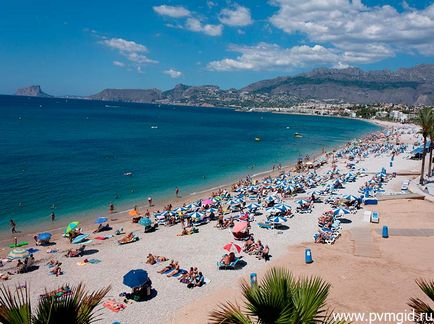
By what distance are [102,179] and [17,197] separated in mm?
9988

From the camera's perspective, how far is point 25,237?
2373 cm

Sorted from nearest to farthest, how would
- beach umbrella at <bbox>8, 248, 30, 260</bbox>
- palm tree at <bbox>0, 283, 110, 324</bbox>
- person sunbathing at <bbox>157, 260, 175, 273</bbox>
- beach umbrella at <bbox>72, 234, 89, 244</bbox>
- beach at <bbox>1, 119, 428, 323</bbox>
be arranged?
1. palm tree at <bbox>0, 283, 110, 324</bbox>
2. beach at <bbox>1, 119, 428, 323</bbox>
3. person sunbathing at <bbox>157, 260, 175, 273</bbox>
4. beach umbrella at <bbox>8, 248, 30, 260</bbox>
5. beach umbrella at <bbox>72, 234, 89, 244</bbox>

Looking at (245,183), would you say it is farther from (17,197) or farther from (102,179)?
(17,197)

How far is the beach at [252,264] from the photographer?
510 inches

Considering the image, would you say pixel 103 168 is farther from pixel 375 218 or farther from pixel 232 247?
pixel 375 218

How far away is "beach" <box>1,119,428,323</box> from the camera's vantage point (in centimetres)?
1295

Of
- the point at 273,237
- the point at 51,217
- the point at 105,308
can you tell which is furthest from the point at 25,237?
the point at 273,237

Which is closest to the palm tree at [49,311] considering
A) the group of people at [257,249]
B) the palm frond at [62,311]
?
the palm frond at [62,311]

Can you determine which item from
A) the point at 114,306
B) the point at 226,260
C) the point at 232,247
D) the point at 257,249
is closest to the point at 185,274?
the point at 226,260

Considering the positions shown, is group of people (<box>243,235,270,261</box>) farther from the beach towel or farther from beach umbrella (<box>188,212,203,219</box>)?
the beach towel

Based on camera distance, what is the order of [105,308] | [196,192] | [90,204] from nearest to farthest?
[105,308]
[90,204]
[196,192]

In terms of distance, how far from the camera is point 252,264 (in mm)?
16875

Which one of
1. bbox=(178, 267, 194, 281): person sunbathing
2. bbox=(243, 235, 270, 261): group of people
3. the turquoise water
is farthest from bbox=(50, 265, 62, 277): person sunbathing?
the turquoise water

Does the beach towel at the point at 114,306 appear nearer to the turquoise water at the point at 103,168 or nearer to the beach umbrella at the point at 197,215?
the beach umbrella at the point at 197,215
